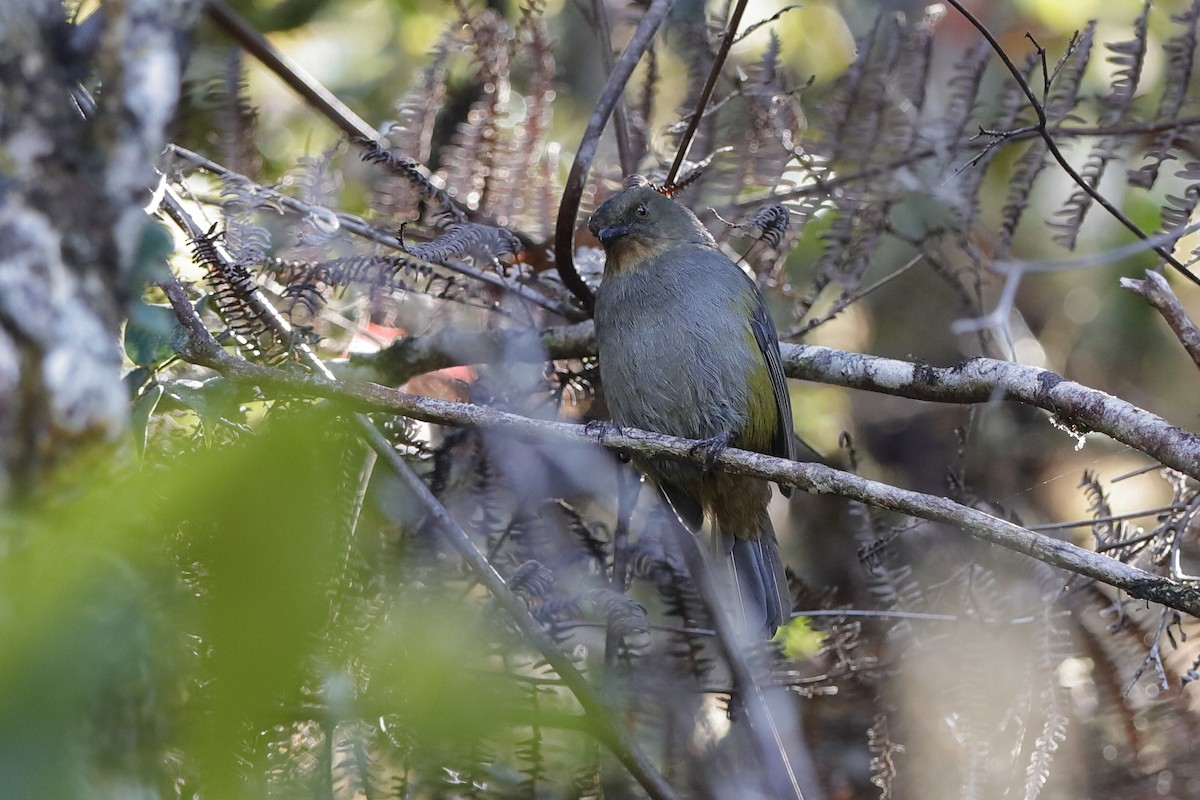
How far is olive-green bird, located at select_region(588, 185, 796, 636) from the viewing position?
3990mm

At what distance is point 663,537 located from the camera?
14.6 feet

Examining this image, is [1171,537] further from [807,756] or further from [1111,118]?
[1111,118]

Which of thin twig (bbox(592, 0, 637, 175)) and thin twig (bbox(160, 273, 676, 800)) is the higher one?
thin twig (bbox(592, 0, 637, 175))

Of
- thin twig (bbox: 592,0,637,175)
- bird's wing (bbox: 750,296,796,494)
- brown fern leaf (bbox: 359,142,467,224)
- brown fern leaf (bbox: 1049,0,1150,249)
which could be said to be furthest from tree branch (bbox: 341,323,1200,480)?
brown fern leaf (bbox: 1049,0,1150,249)

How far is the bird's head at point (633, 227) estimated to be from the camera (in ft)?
14.0

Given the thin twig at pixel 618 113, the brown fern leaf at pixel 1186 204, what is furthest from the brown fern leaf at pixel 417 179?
the brown fern leaf at pixel 1186 204

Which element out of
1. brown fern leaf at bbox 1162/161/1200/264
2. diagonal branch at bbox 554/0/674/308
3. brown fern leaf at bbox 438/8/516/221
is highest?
brown fern leaf at bbox 438/8/516/221

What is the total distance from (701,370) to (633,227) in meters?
0.68

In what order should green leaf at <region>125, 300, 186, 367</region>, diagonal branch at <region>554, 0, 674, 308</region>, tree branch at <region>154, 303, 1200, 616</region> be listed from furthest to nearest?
diagonal branch at <region>554, 0, 674, 308</region> → green leaf at <region>125, 300, 186, 367</region> → tree branch at <region>154, 303, 1200, 616</region>

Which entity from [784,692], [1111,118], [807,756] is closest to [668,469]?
[784,692]

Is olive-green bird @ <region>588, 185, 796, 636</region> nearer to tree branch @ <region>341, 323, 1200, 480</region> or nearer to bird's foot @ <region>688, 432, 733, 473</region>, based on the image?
tree branch @ <region>341, 323, 1200, 480</region>

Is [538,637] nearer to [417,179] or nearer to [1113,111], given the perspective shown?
[417,179]

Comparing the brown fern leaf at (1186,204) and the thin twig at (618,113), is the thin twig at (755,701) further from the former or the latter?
the brown fern leaf at (1186,204)

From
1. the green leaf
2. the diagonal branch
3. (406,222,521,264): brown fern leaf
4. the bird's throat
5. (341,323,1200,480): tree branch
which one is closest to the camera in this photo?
(341,323,1200,480): tree branch
